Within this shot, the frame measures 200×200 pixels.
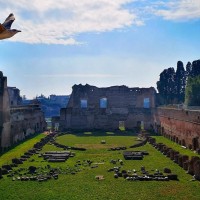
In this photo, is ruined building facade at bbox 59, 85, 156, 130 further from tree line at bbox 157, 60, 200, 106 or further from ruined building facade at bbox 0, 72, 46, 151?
tree line at bbox 157, 60, 200, 106

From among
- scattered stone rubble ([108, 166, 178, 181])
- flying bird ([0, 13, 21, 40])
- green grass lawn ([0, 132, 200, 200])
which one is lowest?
green grass lawn ([0, 132, 200, 200])

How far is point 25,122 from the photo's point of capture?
A: 37125 mm

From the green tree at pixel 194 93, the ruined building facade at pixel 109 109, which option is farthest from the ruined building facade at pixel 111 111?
the green tree at pixel 194 93

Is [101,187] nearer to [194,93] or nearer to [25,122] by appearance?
[25,122]

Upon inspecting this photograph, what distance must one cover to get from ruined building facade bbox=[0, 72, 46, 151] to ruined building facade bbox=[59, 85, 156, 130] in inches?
150

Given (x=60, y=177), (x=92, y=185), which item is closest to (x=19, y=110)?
(x=60, y=177)

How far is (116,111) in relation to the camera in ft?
153

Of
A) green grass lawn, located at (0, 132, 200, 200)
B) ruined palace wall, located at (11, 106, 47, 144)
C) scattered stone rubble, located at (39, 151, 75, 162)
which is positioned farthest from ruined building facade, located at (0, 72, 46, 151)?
green grass lawn, located at (0, 132, 200, 200)

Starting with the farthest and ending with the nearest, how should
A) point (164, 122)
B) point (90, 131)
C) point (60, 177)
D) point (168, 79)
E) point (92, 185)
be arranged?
point (168, 79) → point (90, 131) → point (164, 122) → point (60, 177) → point (92, 185)

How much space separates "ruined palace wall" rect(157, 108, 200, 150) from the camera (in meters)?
26.1

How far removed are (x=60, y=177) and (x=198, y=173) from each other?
6734mm

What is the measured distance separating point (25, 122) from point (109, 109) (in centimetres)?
1310

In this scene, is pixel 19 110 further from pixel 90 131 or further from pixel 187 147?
pixel 187 147

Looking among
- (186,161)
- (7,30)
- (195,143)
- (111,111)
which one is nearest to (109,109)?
(111,111)
